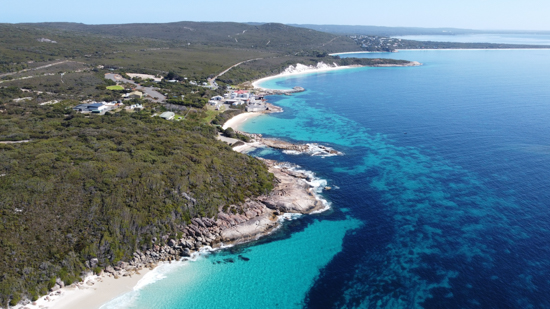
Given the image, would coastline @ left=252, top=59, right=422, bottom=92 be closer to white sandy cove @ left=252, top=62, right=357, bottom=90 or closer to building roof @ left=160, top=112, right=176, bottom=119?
white sandy cove @ left=252, top=62, right=357, bottom=90

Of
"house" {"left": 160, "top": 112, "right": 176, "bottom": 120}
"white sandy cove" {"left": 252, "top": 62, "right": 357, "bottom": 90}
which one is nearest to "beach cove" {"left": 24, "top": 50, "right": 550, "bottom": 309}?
"house" {"left": 160, "top": 112, "right": 176, "bottom": 120}

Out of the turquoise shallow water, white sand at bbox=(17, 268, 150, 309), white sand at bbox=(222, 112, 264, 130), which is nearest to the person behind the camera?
white sand at bbox=(17, 268, 150, 309)

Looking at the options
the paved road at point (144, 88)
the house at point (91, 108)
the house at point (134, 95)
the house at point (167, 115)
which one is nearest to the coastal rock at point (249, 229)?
the house at point (167, 115)

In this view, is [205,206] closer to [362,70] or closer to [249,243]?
[249,243]

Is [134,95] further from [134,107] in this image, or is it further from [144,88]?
[144,88]

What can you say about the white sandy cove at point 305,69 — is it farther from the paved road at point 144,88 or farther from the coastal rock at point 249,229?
the coastal rock at point 249,229

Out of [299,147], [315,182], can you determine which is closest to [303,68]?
[299,147]
